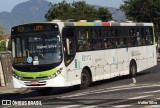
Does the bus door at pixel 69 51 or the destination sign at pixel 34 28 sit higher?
the destination sign at pixel 34 28

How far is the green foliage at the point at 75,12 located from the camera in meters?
77.0

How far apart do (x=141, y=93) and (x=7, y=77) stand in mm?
12325

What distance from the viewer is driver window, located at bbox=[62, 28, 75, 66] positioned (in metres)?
19.2

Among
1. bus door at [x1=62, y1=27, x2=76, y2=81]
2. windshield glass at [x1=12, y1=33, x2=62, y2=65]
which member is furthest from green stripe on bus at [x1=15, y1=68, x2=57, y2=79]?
bus door at [x1=62, y1=27, x2=76, y2=81]

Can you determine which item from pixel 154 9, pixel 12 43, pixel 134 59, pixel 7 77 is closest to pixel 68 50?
pixel 12 43

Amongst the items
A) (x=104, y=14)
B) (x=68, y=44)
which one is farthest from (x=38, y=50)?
(x=104, y=14)

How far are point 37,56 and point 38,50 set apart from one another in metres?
0.24

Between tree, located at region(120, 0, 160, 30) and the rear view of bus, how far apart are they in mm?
41140

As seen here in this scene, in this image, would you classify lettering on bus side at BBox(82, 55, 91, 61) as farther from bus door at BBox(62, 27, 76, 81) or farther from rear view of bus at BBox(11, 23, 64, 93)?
rear view of bus at BBox(11, 23, 64, 93)

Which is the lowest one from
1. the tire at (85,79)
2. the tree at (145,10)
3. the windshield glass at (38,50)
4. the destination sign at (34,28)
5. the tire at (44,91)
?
the tire at (44,91)

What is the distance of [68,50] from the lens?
19.4 meters

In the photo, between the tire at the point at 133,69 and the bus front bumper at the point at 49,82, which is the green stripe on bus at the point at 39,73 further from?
the tire at the point at 133,69

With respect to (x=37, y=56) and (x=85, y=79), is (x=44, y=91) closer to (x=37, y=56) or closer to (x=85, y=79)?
(x=85, y=79)

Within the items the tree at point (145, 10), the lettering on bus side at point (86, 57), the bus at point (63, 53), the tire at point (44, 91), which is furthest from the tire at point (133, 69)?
the tree at point (145, 10)
